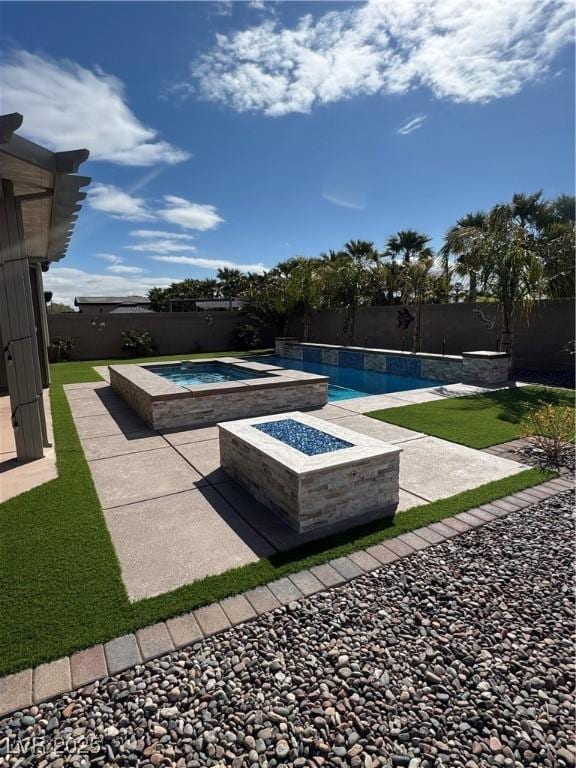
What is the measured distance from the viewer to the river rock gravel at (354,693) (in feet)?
6.33

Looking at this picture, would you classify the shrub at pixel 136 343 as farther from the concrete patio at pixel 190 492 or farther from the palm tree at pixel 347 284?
the concrete patio at pixel 190 492

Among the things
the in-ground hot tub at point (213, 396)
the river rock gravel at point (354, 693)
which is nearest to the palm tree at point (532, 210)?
the in-ground hot tub at point (213, 396)

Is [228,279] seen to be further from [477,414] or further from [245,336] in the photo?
[477,414]

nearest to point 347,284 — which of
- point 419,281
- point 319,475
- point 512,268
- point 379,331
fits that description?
point 379,331

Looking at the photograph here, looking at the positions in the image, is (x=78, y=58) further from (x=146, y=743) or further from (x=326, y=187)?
(x=326, y=187)

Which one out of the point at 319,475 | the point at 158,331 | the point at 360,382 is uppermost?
the point at 158,331

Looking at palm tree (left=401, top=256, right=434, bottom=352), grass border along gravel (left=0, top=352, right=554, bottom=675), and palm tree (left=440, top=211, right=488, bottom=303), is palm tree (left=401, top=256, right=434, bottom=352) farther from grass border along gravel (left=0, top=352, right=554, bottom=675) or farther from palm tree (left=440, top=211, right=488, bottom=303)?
grass border along gravel (left=0, top=352, right=554, bottom=675)

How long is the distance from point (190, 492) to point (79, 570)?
1.61m

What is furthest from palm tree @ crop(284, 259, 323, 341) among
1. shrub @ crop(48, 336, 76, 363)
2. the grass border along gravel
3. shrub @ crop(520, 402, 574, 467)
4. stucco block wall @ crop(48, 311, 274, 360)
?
the grass border along gravel

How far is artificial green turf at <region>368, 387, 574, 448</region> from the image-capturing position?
686 centimetres

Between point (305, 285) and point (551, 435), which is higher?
point (305, 285)

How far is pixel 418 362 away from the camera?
46.6ft

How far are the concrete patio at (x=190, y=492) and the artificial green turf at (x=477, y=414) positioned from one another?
0.44 metres

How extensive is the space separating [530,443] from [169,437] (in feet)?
20.0
